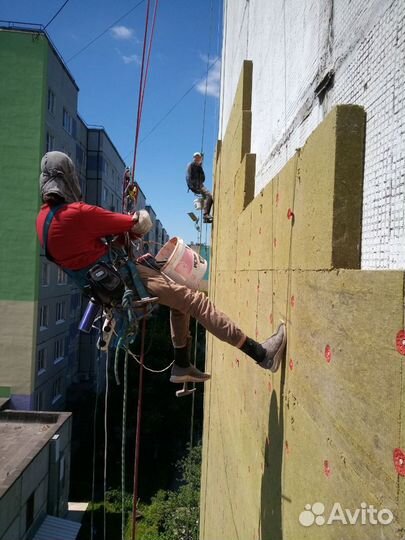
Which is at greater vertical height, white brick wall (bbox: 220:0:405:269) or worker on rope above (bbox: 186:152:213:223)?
worker on rope above (bbox: 186:152:213:223)

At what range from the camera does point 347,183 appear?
1668 mm

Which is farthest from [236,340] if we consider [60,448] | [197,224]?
[60,448]

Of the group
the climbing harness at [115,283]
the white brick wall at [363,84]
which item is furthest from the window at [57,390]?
the white brick wall at [363,84]

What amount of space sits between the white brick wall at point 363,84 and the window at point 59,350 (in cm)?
1923

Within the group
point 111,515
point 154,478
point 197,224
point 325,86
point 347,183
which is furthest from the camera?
point 154,478

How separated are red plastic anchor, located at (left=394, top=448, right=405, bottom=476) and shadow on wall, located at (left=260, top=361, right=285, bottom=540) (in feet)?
4.35

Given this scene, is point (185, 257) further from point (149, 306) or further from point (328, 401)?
point (328, 401)

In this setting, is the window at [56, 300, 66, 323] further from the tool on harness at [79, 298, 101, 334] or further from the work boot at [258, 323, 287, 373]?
the work boot at [258, 323, 287, 373]

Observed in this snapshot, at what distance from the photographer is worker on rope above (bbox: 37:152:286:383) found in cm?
299

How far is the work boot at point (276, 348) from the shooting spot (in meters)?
2.48

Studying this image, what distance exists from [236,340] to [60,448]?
12.8 meters

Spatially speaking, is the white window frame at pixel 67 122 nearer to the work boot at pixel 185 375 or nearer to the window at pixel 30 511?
the window at pixel 30 511

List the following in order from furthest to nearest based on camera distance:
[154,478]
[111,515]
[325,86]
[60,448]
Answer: [154,478], [111,515], [60,448], [325,86]

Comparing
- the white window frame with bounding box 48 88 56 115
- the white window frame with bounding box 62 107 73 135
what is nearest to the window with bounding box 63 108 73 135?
the white window frame with bounding box 62 107 73 135
